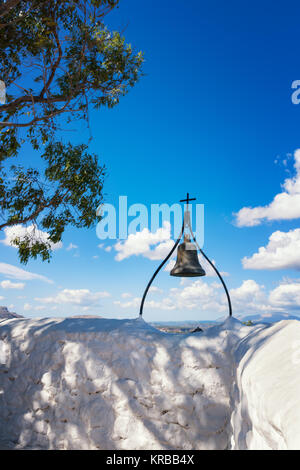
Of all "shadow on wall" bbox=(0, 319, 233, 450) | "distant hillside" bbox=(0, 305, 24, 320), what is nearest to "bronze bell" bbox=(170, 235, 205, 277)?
"shadow on wall" bbox=(0, 319, 233, 450)

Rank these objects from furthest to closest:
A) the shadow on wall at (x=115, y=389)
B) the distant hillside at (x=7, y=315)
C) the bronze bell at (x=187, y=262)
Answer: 1. the distant hillside at (x=7, y=315)
2. the bronze bell at (x=187, y=262)
3. the shadow on wall at (x=115, y=389)

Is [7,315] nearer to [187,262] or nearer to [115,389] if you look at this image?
[115,389]

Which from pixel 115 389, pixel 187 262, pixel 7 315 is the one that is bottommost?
pixel 115 389

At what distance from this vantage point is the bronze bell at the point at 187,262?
540cm

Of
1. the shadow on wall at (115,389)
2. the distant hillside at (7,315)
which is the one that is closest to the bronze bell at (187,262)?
the shadow on wall at (115,389)

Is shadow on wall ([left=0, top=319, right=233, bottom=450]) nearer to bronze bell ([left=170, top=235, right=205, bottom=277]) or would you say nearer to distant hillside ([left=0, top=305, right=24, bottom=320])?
bronze bell ([left=170, top=235, right=205, bottom=277])

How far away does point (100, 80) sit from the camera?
7.96m

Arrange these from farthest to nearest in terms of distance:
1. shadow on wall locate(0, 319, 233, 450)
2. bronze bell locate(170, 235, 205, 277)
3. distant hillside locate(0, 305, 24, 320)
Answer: distant hillside locate(0, 305, 24, 320), bronze bell locate(170, 235, 205, 277), shadow on wall locate(0, 319, 233, 450)

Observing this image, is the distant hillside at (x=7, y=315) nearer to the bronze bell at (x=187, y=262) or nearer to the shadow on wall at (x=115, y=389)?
the shadow on wall at (x=115, y=389)

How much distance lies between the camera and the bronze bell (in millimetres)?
5398

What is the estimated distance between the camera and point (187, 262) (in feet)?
18.0

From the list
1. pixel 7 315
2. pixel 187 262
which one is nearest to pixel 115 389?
pixel 187 262

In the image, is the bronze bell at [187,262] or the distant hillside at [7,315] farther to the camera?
the distant hillside at [7,315]

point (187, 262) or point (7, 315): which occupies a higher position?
point (187, 262)
